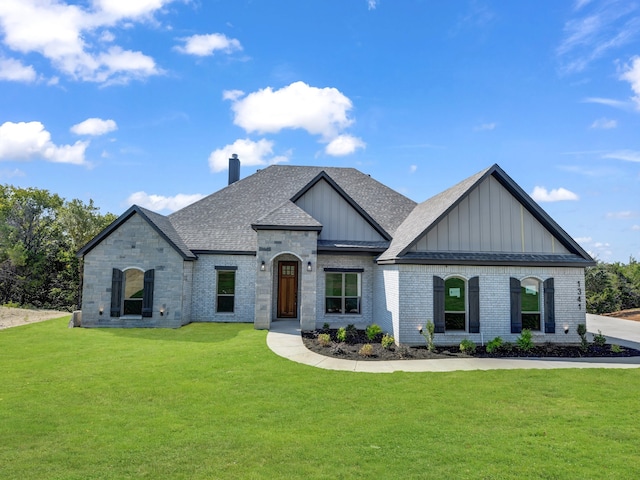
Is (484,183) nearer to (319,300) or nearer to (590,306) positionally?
(319,300)

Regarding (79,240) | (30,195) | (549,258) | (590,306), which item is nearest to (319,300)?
(549,258)

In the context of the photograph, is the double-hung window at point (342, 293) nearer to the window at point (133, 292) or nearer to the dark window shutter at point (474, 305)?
the dark window shutter at point (474, 305)

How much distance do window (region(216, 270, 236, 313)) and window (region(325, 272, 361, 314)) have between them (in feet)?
15.3

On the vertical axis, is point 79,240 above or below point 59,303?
above

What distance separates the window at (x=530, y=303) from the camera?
13.8 metres

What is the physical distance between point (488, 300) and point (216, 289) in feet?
39.6

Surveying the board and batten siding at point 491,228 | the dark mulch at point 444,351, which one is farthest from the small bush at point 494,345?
the board and batten siding at point 491,228

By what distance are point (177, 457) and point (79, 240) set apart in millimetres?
24807

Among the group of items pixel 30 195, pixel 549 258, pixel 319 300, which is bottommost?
→ pixel 319 300

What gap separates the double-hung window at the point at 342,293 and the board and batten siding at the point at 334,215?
1.84 meters

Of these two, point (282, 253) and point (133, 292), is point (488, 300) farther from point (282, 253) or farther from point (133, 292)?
point (133, 292)

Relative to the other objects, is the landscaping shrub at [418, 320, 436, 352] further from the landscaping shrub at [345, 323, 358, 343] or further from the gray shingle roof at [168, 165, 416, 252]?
the gray shingle roof at [168, 165, 416, 252]

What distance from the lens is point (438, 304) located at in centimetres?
1328

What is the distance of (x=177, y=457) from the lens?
542cm
